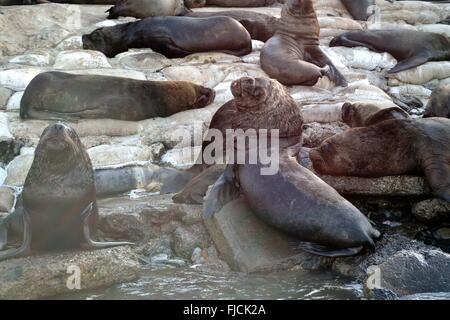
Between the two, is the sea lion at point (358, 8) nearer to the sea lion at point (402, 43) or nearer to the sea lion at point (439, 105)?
the sea lion at point (402, 43)

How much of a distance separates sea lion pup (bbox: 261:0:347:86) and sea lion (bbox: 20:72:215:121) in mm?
1686

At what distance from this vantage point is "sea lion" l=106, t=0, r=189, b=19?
1058 cm

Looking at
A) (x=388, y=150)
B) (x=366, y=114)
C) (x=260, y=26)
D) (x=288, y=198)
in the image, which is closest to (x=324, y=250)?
(x=288, y=198)

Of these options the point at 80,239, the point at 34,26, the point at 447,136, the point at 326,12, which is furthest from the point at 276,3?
the point at 80,239

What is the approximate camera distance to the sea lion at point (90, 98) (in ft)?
24.1

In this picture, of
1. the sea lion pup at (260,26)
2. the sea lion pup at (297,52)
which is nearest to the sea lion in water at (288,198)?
the sea lion pup at (297,52)

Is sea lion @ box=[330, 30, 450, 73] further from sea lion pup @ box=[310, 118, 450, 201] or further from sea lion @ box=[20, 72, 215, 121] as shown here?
sea lion pup @ box=[310, 118, 450, 201]

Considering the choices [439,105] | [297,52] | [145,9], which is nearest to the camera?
[439,105]

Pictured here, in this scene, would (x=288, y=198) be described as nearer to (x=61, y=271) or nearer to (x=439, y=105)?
(x=61, y=271)

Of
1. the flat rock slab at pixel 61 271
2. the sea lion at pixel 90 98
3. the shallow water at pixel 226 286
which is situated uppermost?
the sea lion at pixel 90 98

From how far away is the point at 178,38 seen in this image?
913 cm

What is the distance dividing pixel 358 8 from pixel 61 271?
359 inches

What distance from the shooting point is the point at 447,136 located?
596 cm

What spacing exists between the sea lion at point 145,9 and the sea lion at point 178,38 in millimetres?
1205
